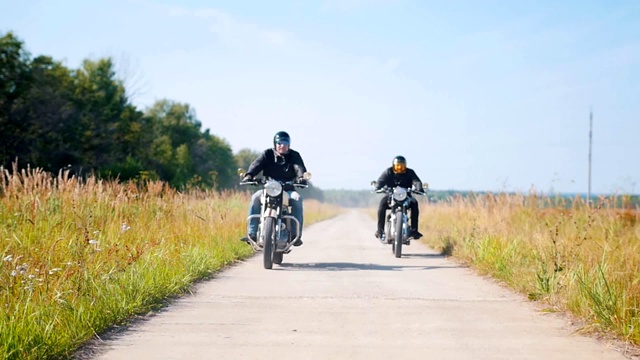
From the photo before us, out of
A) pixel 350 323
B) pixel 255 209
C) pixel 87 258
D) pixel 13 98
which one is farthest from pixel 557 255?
pixel 13 98

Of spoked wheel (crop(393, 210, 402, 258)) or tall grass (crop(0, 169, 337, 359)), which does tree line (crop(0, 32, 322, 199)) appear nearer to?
tall grass (crop(0, 169, 337, 359))

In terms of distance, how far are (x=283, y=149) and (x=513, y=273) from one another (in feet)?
13.6

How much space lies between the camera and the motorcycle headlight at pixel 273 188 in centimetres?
1045

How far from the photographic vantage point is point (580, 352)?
5.00m

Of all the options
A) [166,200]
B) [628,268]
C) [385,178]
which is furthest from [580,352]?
[166,200]

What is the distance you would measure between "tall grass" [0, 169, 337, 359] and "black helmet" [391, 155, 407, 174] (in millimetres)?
3449

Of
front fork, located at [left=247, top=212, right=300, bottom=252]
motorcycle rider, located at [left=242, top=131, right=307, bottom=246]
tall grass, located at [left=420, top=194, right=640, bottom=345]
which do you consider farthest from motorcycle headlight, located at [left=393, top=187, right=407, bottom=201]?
front fork, located at [left=247, top=212, right=300, bottom=252]

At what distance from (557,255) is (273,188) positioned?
4.17 metres

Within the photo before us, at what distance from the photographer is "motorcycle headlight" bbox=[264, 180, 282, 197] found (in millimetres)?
10453

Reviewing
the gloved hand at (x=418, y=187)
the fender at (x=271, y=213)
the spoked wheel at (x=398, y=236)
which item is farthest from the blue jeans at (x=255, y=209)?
the gloved hand at (x=418, y=187)

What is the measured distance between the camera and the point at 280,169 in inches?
444

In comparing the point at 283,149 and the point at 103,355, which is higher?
the point at 283,149

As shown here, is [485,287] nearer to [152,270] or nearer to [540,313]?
[540,313]

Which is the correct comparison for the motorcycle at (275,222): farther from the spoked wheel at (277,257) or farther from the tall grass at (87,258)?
the tall grass at (87,258)
